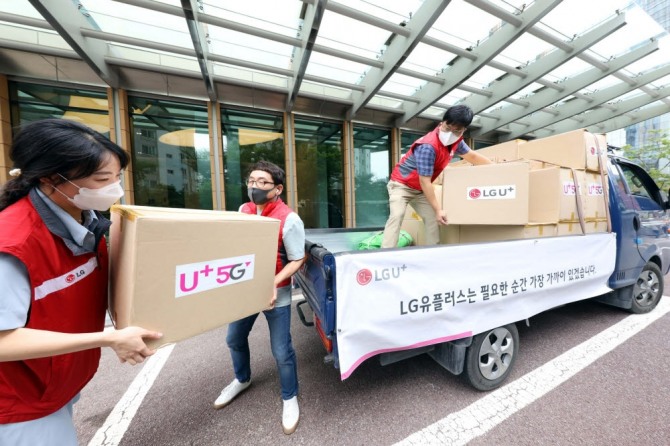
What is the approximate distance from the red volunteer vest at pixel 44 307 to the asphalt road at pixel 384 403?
1075 millimetres

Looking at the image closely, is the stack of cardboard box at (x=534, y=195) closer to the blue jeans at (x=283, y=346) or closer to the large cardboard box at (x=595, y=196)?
the large cardboard box at (x=595, y=196)

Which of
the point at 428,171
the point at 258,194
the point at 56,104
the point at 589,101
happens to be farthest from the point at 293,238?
the point at 589,101

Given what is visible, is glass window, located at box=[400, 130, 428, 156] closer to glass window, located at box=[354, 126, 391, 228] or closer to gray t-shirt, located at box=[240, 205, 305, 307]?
glass window, located at box=[354, 126, 391, 228]

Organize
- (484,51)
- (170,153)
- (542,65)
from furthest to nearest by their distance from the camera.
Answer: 1. (170,153)
2. (542,65)
3. (484,51)

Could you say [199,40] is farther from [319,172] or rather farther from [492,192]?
[492,192]

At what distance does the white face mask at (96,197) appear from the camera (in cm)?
98

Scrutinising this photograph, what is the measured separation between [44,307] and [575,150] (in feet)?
13.2

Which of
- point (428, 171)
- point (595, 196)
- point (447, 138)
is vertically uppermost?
point (447, 138)

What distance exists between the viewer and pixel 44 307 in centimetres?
89

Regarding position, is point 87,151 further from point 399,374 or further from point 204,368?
point 399,374

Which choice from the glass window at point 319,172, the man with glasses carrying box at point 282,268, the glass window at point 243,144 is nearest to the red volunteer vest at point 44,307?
the man with glasses carrying box at point 282,268

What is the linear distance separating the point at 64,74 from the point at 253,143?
4092 mm

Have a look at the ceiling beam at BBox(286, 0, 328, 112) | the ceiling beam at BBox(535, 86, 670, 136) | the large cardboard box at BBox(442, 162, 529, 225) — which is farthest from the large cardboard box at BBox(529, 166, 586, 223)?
the ceiling beam at BBox(535, 86, 670, 136)

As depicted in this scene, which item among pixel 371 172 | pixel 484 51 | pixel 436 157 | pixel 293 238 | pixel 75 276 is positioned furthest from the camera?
pixel 371 172
